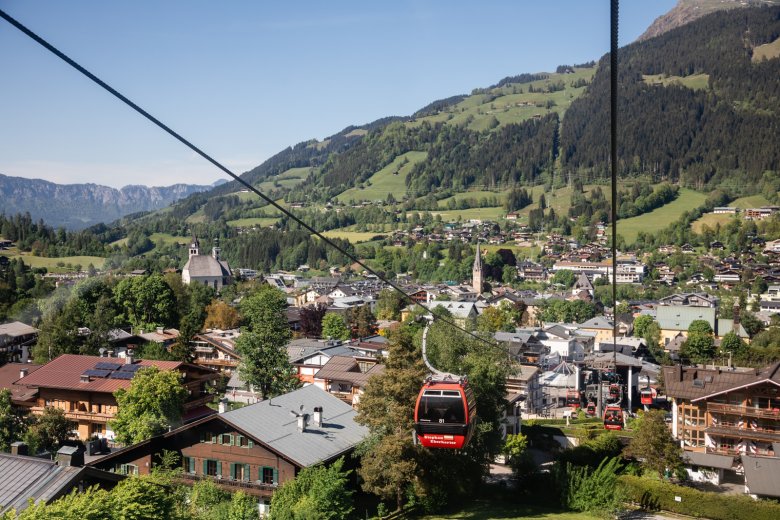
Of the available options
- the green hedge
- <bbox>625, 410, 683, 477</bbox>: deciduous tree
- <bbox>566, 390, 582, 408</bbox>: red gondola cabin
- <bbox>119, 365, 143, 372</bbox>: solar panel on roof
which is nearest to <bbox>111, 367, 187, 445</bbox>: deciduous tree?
<bbox>119, 365, 143, 372</bbox>: solar panel on roof

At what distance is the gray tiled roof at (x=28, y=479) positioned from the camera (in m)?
16.7

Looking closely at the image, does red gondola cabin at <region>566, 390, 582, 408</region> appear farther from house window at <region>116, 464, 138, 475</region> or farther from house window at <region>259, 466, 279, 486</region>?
house window at <region>116, 464, 138, 475</region>

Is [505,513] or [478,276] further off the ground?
[505,513]

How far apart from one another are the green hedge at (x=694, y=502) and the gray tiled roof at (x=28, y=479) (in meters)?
22.1

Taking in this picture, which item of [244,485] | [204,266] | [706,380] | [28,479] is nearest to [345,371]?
[244,485]

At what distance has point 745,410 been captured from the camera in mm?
36156

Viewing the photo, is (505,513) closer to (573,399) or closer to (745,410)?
(745,410)

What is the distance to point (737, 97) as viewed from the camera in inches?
7672

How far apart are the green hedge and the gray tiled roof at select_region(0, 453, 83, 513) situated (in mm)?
22133

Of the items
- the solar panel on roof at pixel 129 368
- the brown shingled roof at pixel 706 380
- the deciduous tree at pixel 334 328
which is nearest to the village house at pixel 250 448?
the solar panel on roof at pixel 129 368

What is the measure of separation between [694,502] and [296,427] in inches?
625

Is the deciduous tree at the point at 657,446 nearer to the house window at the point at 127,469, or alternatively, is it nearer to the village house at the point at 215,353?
the house window at the point at 127,469

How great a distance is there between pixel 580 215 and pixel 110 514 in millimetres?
162805

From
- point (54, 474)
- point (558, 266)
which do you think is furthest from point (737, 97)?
point (54, 474)
